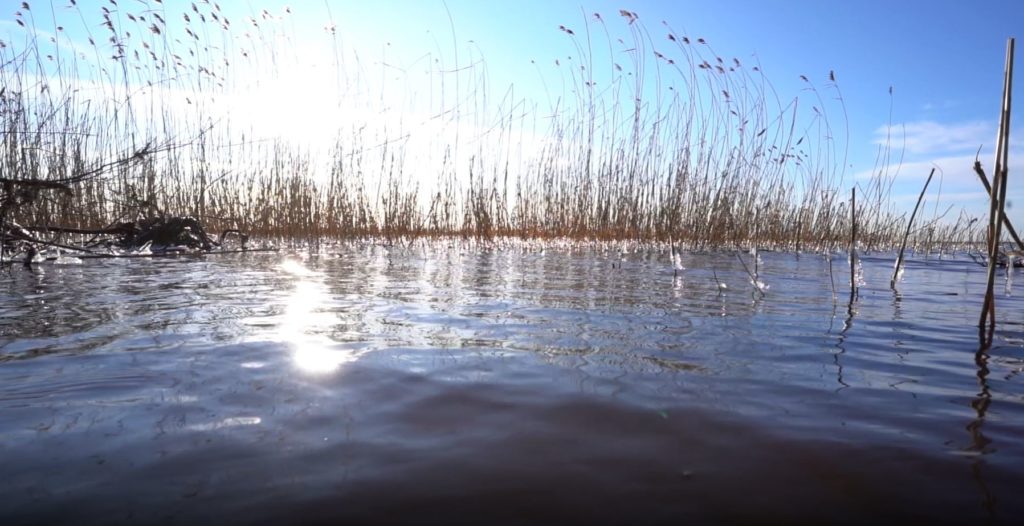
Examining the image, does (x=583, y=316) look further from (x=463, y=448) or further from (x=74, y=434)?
(x=74, y=434)

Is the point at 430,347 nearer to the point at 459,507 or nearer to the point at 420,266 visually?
the point at 459,507

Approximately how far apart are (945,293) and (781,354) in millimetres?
2110

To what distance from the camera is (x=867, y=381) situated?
45.1 inches

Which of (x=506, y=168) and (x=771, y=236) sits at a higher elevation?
(x=506, y=168)

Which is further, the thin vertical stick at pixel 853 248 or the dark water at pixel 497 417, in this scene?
the thin vertical stick at pixel 853 248

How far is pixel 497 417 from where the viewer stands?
903 millimetres

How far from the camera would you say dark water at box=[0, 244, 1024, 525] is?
0.65 m

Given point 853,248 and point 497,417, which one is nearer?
point 497,417

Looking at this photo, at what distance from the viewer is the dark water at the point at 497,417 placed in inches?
25.8

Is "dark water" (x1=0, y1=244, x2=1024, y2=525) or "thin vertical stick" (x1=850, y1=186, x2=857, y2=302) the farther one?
"thin vertical stick" (x1=850, y1=186, x2=857, y2=302)

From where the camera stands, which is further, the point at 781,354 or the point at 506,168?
the point at 506,168

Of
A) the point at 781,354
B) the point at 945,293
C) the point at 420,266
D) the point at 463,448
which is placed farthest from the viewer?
the point at 420,266

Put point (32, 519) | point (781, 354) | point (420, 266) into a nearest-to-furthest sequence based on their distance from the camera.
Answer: point (32, 519) → point (781, 354) → point (420, 266)

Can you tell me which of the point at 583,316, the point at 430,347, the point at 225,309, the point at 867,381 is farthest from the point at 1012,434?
the point at 225,309
